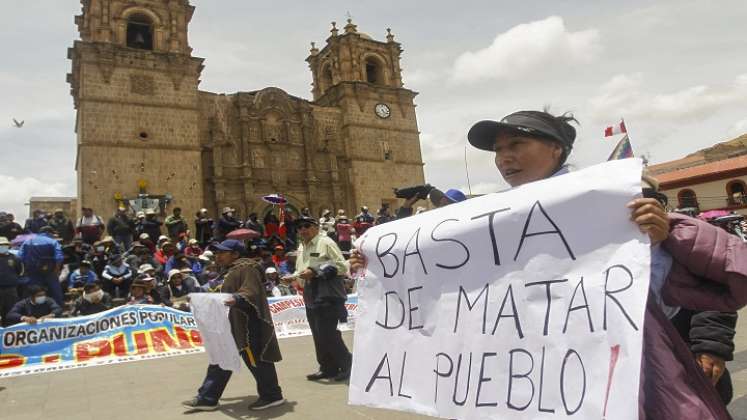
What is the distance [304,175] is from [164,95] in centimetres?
794

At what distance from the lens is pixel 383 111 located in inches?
1167

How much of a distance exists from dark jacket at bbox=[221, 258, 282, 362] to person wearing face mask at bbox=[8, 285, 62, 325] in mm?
4645

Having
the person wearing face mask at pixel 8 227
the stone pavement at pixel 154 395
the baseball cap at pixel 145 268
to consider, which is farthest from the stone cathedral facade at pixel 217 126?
the stone pavement at pixel 154 395

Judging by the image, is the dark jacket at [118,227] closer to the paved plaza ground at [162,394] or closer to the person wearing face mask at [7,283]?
the person wearing face mask at [7,283]

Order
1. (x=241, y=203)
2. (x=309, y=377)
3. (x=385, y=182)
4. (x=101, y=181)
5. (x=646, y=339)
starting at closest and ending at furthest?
(x=646, y=339) → (x=309, y=377) → (x=101, y=181) → (x=241, y=203) → (x=385, y=182)

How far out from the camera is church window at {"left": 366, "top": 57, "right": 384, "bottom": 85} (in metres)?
30.8

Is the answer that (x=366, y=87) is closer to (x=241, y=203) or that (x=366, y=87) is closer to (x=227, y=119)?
(x=227, y=119)

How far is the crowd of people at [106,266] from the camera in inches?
303

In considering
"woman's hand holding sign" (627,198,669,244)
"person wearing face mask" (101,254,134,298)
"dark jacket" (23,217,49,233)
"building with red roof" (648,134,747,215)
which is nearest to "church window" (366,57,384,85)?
"building with red roof" (648,134,747,215)

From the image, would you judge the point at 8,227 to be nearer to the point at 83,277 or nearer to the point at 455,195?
the point at 83,277

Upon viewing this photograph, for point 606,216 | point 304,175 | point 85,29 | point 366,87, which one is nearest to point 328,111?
point 366,87

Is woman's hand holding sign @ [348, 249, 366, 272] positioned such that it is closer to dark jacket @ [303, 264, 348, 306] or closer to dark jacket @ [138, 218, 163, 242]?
dark jacket @ [303, 264, 348, 306]

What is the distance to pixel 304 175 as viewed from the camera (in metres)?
27.0

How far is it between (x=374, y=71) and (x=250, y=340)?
28.9 m
